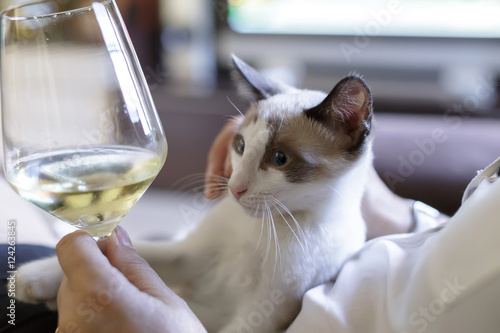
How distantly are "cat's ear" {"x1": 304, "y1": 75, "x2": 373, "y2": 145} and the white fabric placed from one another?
19 cm

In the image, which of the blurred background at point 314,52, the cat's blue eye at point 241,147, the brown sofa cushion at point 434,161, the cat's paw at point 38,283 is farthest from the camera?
the blurred background at point 314,52

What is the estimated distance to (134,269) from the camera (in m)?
0.61

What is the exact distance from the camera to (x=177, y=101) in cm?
242

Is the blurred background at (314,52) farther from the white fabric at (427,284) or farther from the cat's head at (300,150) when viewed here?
the white fabric at (427,284)

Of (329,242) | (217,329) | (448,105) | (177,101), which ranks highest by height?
(329,242)

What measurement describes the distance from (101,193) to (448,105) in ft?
6.37

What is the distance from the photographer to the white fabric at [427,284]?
1.78ft

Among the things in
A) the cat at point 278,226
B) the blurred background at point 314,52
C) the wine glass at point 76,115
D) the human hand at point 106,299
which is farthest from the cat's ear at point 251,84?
the blurred background at point 314,52

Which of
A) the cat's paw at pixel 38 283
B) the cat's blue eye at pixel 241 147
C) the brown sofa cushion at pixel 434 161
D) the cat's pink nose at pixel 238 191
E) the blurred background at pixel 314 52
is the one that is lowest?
the blurred background at pixel 314 52

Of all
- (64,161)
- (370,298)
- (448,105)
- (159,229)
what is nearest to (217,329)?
(370,298)

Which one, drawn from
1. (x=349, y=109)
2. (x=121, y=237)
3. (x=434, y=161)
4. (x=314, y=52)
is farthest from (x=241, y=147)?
(x=314, y=52)

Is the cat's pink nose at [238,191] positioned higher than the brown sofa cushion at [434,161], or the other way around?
the cat's pink nose at [238,191]

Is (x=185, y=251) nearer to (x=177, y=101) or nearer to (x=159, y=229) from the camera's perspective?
(x=159, y=229)

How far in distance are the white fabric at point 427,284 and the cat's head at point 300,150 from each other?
0.14m
